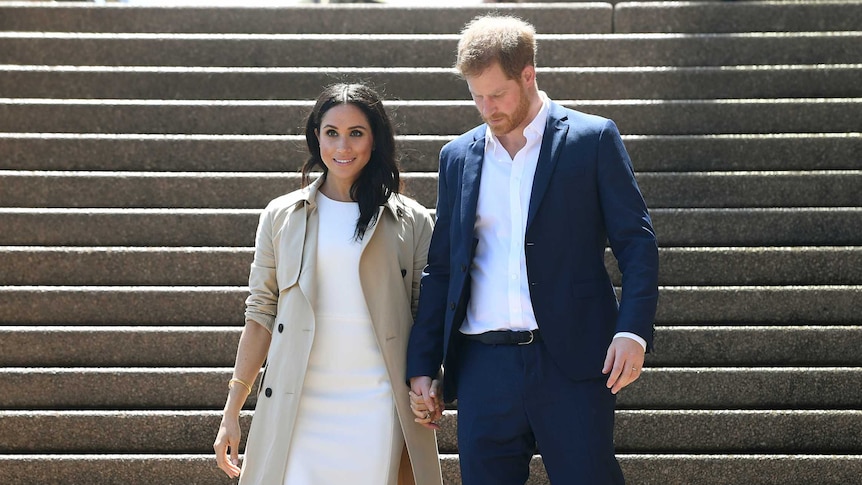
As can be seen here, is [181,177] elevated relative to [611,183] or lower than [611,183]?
lower

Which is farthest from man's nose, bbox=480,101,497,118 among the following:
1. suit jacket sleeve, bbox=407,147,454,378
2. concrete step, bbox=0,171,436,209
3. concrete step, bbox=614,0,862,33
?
concrete step, bbox=614,0,862,33

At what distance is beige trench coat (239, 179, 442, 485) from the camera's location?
10.9 feet

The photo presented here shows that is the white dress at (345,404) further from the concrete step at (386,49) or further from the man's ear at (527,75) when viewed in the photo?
the concrete step at (386,49)

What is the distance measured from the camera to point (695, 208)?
18.2 ft

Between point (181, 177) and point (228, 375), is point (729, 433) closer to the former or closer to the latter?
point (228, 375)

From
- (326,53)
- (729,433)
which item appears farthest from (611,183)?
(326,53)

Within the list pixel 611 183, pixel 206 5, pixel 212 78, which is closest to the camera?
pixel 611 183

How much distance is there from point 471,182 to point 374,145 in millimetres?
422

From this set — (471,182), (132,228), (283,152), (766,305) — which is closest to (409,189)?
(283,152)

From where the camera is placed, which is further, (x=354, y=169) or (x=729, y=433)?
(x=729, y=433)

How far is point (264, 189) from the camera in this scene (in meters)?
5.71

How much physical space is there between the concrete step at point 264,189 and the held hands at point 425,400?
2364 mm

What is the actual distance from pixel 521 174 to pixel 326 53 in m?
3.63

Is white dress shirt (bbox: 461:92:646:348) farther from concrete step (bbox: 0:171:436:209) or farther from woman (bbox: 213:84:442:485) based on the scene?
concrete step (bbox: 0:171:436:209)
